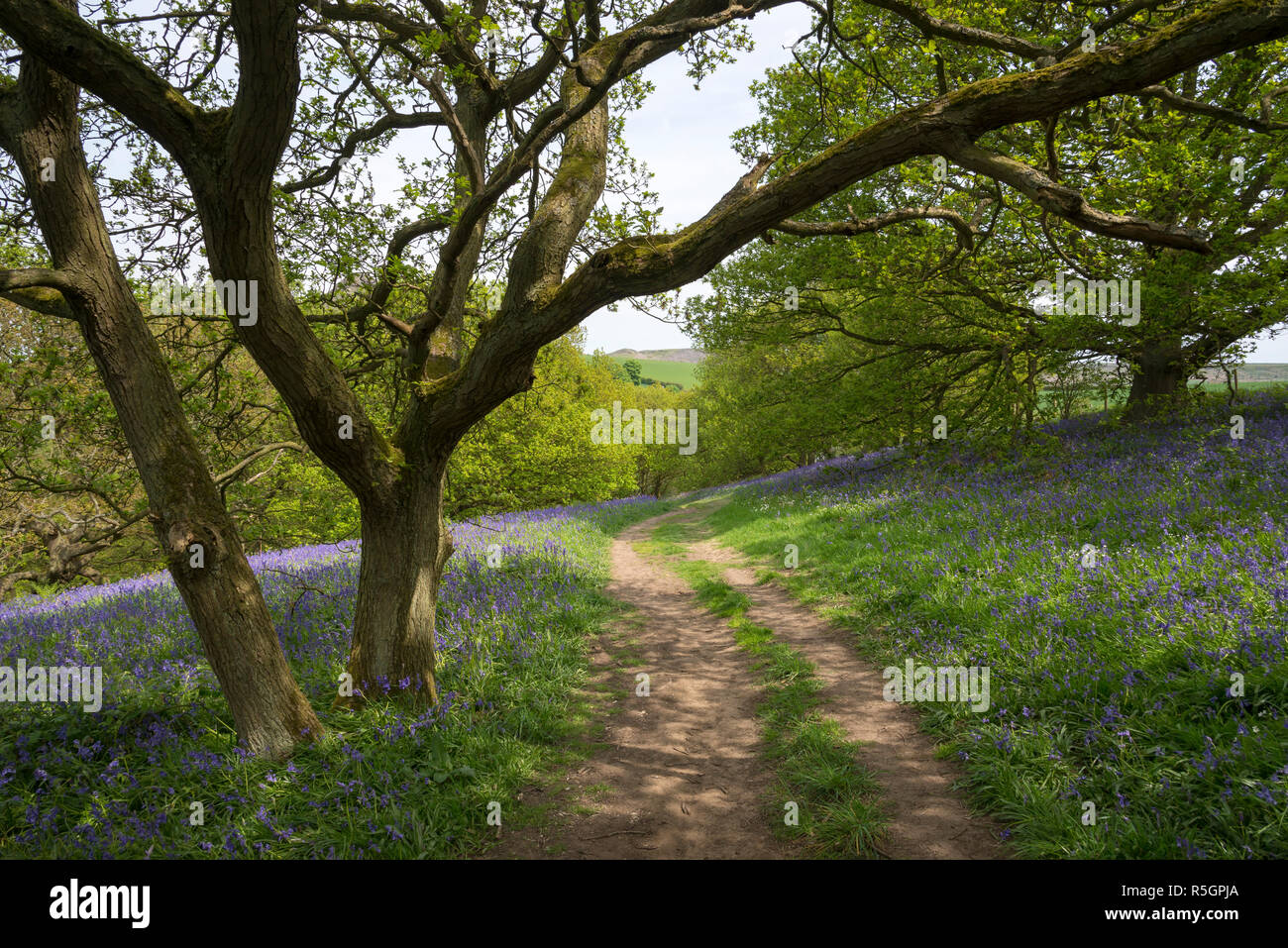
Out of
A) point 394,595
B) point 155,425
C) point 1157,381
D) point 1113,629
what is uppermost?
point 1157,381

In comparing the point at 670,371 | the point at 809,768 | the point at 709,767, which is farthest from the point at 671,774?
the point at 670,371

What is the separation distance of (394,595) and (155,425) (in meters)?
2.39

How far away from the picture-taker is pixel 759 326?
17312 millimetres

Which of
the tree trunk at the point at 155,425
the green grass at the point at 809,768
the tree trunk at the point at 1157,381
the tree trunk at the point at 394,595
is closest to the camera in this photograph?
the green grass at the point at 809,768

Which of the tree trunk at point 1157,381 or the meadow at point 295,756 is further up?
the tree trunk at point 1157,381

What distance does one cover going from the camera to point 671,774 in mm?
4871

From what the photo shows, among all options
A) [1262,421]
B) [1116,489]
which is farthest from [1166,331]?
[1116,489]

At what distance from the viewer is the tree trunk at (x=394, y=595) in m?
5.38

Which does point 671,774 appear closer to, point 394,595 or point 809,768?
point 809,768

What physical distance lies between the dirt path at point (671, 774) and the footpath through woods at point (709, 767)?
0.04 ft

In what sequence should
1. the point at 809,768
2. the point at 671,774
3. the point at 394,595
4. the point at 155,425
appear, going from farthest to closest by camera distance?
the point at 394,595 < the point at 671,774 < the point at 809,768 < the point at 155,425

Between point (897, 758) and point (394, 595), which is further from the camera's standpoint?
point (394, 595)

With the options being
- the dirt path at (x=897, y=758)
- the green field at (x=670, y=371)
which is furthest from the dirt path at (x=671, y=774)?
the green field at (x=670, y=371)

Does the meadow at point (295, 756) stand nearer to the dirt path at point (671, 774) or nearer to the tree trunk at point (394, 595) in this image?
the tree trunk at point (394, 595)
